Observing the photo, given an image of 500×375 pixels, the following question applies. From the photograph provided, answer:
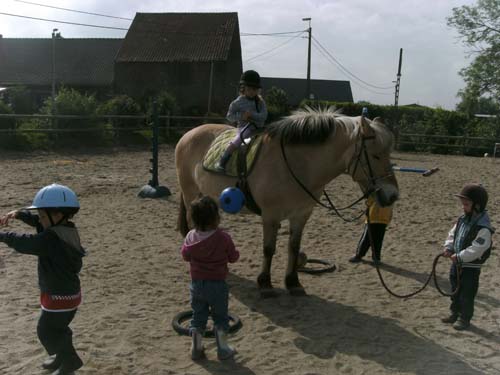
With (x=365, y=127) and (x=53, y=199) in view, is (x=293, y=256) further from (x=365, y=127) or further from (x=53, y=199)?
(x=53, y=199)

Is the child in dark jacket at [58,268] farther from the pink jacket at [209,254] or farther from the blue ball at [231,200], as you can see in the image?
the blue ball at [231,200]

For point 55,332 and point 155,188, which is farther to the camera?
point 155,188

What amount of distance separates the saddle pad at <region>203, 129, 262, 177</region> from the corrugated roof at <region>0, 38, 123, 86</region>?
3141 centimetres

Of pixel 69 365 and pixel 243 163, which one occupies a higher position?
pixel 243 163

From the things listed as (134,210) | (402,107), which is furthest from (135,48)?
(134,210)

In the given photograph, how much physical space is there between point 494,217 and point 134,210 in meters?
5.96

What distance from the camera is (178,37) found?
3231cm

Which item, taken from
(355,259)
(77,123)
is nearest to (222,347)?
(355,259)

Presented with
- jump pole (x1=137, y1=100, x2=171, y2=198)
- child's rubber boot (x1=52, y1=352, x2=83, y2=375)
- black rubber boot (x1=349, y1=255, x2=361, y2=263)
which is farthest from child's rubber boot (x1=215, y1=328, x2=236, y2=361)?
jump pole (x1=137, y1=100, x2=171, y2=198)

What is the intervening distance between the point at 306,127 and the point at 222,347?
1971 millimetres

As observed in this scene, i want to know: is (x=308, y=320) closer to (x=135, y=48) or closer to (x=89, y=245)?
(x=89, y=245)

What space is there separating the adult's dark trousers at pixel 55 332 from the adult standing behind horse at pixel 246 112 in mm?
2181

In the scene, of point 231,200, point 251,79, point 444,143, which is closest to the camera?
point 231,200

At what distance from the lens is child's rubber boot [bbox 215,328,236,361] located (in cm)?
315
